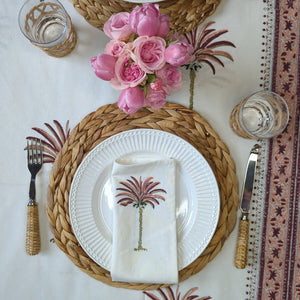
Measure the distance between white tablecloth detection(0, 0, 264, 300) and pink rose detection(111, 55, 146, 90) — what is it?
0.22 meters

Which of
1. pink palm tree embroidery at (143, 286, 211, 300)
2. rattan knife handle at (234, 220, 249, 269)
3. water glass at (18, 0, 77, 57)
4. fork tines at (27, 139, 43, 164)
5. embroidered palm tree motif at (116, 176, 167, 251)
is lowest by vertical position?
pink palm tree embroidery at (143, 286, 211, 300)

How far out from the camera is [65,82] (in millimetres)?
710

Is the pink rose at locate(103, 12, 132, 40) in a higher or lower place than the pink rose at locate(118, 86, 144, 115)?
higher

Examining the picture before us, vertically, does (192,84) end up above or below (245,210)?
above

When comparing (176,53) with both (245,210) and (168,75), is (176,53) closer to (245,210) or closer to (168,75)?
(168,75)

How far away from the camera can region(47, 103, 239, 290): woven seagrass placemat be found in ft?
2.20

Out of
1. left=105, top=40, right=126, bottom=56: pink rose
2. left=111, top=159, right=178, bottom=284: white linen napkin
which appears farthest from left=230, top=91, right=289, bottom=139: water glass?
left=105, top=40, right=126, bottom=56: pink rose

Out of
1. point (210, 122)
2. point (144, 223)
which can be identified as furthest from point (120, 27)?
point (144, 223)

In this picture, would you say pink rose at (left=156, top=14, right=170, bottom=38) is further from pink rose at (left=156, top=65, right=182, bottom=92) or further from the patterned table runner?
the patterned table runner

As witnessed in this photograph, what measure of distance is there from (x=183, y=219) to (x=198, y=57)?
0.38 meters

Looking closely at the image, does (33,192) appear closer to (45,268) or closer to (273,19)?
(45,268)

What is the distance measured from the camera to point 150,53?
1.53ft

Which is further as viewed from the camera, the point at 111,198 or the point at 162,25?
the point at 111,198

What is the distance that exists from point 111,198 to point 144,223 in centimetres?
10
